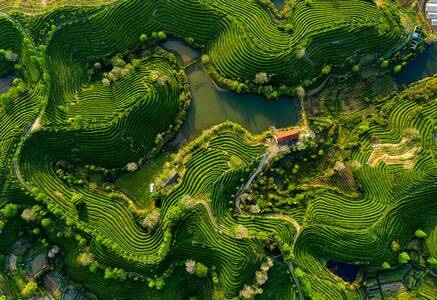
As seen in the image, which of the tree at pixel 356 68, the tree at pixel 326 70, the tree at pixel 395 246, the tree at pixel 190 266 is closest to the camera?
the tree at pixel 190 266

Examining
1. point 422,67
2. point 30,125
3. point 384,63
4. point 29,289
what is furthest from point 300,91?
point 29,289

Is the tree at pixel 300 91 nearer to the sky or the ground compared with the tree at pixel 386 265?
nearer to the sky

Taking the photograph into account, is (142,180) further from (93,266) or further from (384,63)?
(384,63)

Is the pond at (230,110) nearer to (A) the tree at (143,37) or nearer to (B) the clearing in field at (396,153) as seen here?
(A) the tree at (143,37)

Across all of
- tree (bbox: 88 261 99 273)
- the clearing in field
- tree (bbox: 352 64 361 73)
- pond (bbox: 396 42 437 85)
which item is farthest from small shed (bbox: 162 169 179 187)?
pond (bbox: 396 42 437 85)

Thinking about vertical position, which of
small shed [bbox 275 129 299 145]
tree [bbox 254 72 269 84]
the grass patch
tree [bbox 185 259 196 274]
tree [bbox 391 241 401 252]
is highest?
tree [bbox 254 72 269 84]

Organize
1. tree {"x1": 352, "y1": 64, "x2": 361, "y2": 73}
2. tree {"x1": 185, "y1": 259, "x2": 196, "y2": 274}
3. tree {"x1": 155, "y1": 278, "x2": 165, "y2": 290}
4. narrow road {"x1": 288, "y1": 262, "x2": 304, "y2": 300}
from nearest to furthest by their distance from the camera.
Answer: tree {"x1": 185, "y1": 259, "x2": 196, "y2": 274} → tree {"x1": 155, "y1": 278, "x2": 165, "y2": 290} → narrow road {"x1": 288, "y1": 262, "x2": 304, "y2": 300} → tree {"x1": 352, "y1": 64, "x2": 361, "y2": 73}

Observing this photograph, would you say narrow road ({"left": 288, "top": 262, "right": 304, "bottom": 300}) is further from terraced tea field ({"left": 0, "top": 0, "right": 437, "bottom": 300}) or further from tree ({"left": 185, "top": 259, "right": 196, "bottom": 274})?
tree ({"left": 185, "top": 259, "right": 196, "bottom": 274})

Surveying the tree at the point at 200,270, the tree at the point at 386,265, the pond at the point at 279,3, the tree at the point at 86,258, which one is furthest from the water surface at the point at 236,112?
the tree at the point at 386,265
